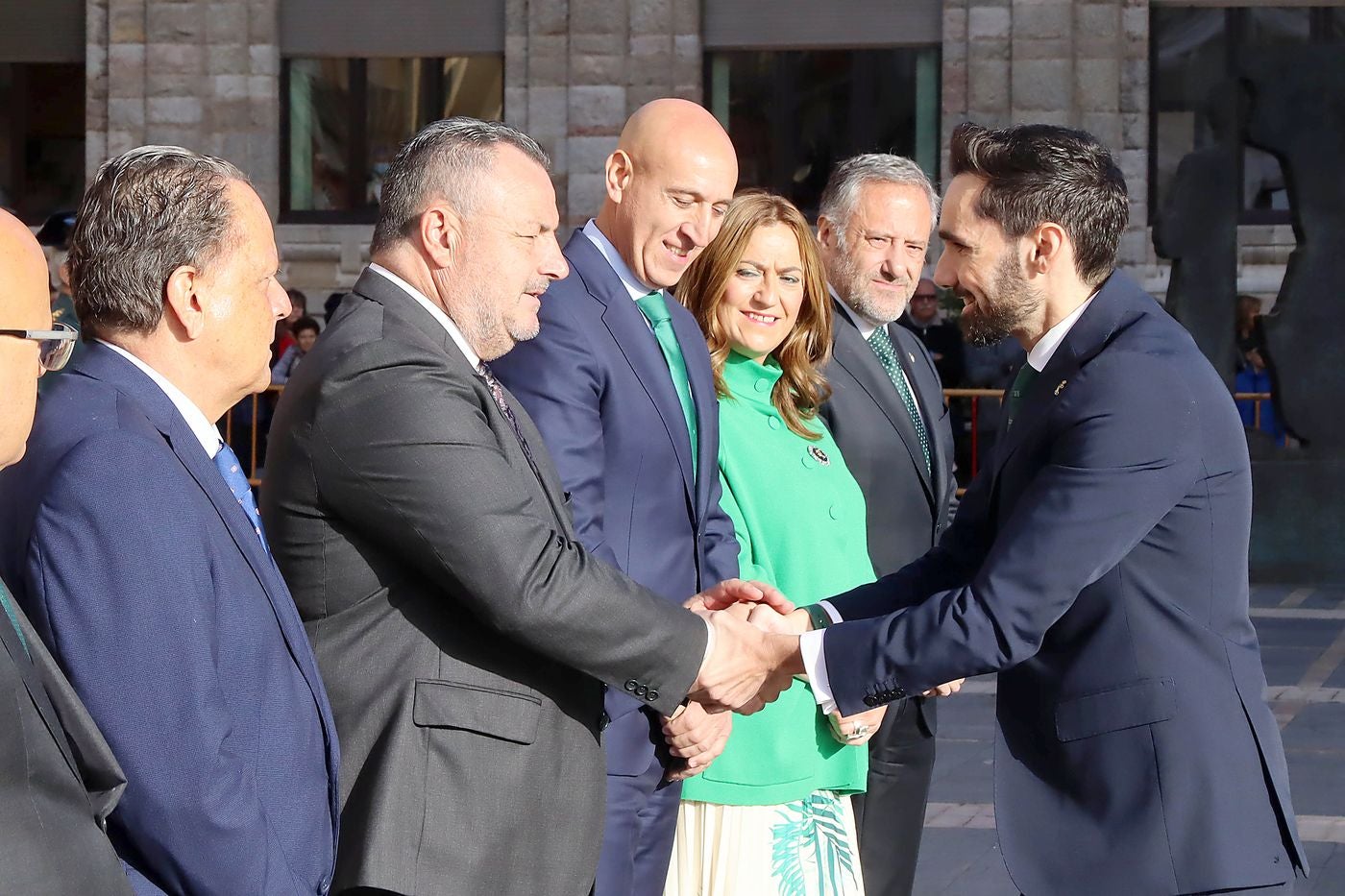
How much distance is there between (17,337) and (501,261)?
1.20m

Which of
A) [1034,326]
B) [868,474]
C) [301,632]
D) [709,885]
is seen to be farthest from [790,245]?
[301,632]

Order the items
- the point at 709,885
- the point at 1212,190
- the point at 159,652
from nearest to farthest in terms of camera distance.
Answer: the point at 159,652, the point at 709,885, the point at 1212,190

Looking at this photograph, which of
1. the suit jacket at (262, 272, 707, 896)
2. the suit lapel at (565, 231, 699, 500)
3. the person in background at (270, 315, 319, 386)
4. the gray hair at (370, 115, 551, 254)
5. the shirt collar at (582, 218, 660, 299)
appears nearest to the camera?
the suit jacket at (262, 272, 707, 896)

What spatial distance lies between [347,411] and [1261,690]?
158cm

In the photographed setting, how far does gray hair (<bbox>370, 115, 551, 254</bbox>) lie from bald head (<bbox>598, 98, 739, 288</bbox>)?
0.85 m

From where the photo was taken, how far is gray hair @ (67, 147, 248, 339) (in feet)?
8.27

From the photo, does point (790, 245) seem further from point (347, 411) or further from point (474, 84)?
point (474, 84)

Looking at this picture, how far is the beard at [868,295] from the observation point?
4.82 meters

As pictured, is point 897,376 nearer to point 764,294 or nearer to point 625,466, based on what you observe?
point 764,294

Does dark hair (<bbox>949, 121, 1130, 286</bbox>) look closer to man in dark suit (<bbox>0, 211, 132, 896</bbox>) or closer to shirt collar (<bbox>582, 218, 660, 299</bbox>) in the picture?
shirt collar (<bbox>582, 218, 660, 299</bbox>)

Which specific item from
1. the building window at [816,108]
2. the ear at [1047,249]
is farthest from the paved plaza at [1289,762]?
the building window at [816,108]

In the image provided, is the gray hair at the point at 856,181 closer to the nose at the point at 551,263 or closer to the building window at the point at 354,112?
the nose at the point at 551,263

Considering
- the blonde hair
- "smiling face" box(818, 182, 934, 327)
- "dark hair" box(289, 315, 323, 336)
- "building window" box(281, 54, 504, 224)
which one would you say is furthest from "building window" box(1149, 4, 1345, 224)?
the blonde hair

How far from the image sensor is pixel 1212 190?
11.7m
